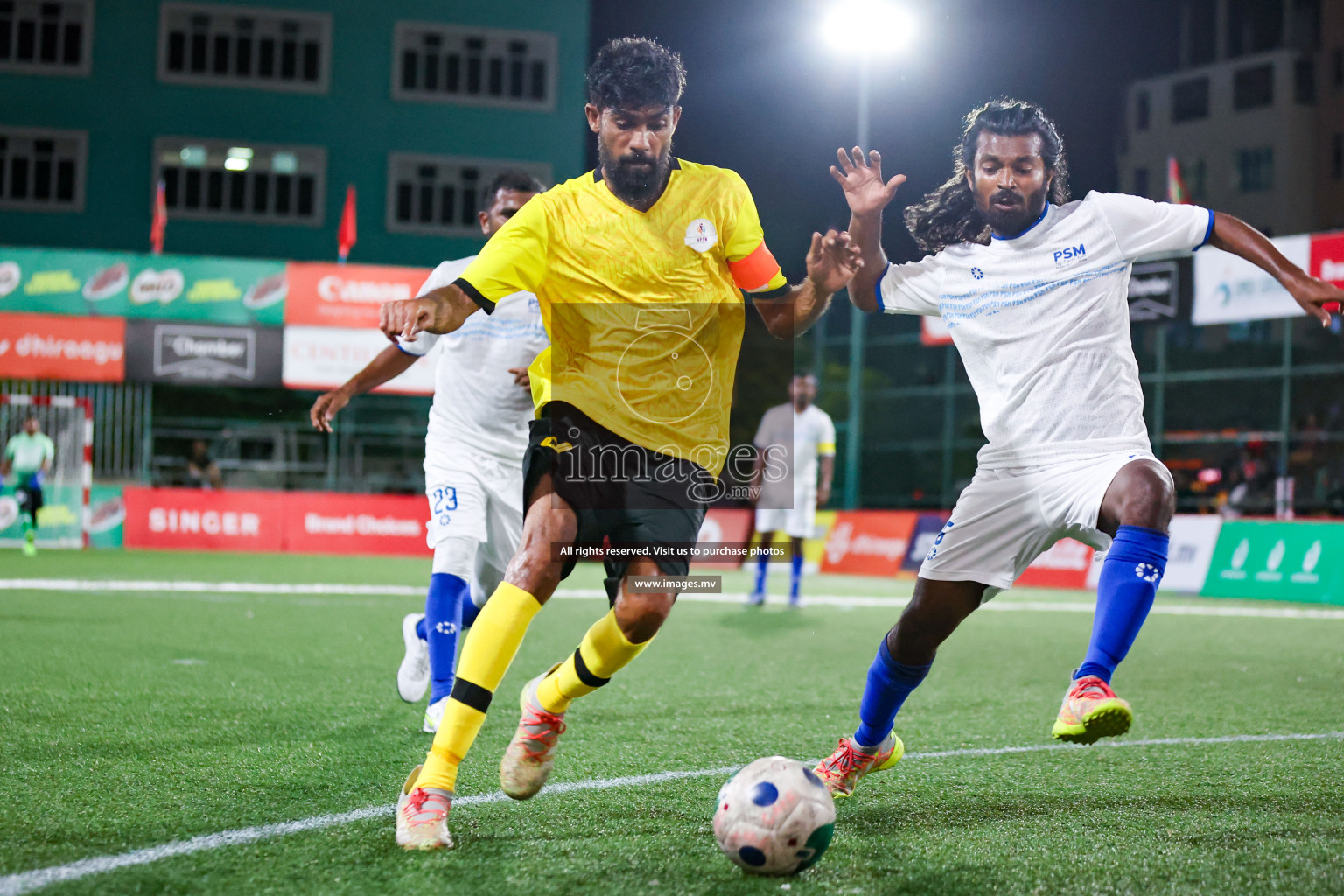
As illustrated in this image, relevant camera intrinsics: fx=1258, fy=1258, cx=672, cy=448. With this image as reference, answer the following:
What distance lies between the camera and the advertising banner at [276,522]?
73.2 ft

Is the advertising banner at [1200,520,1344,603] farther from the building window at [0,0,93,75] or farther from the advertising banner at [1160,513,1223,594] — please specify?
the building window at [0,0,93,75]

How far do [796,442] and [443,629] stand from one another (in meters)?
8.64

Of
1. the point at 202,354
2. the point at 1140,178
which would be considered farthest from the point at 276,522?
the point at 1140,178

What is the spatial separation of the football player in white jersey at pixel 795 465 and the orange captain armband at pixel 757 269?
8.77 metres

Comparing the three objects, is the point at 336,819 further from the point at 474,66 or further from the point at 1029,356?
the point at 474,66

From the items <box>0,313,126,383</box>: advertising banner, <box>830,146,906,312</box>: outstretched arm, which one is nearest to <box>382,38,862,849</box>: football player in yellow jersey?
<box>830,146,906,312</box>: outstretched arm

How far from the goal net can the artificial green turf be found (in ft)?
43.0

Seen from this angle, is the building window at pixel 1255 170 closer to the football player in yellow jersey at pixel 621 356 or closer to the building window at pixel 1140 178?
the building window at pixel 1140 178

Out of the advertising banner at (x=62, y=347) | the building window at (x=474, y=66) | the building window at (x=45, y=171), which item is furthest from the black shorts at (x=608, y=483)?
the building window at (x=45, y=171)

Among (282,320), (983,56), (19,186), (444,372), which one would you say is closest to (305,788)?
(444,372)

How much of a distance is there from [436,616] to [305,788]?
154 cm

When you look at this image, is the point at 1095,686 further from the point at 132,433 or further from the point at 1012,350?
the point at 132,433

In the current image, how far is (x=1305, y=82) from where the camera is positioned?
53031 millimetres

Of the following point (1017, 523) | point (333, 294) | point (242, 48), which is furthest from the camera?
point (242, 48)
